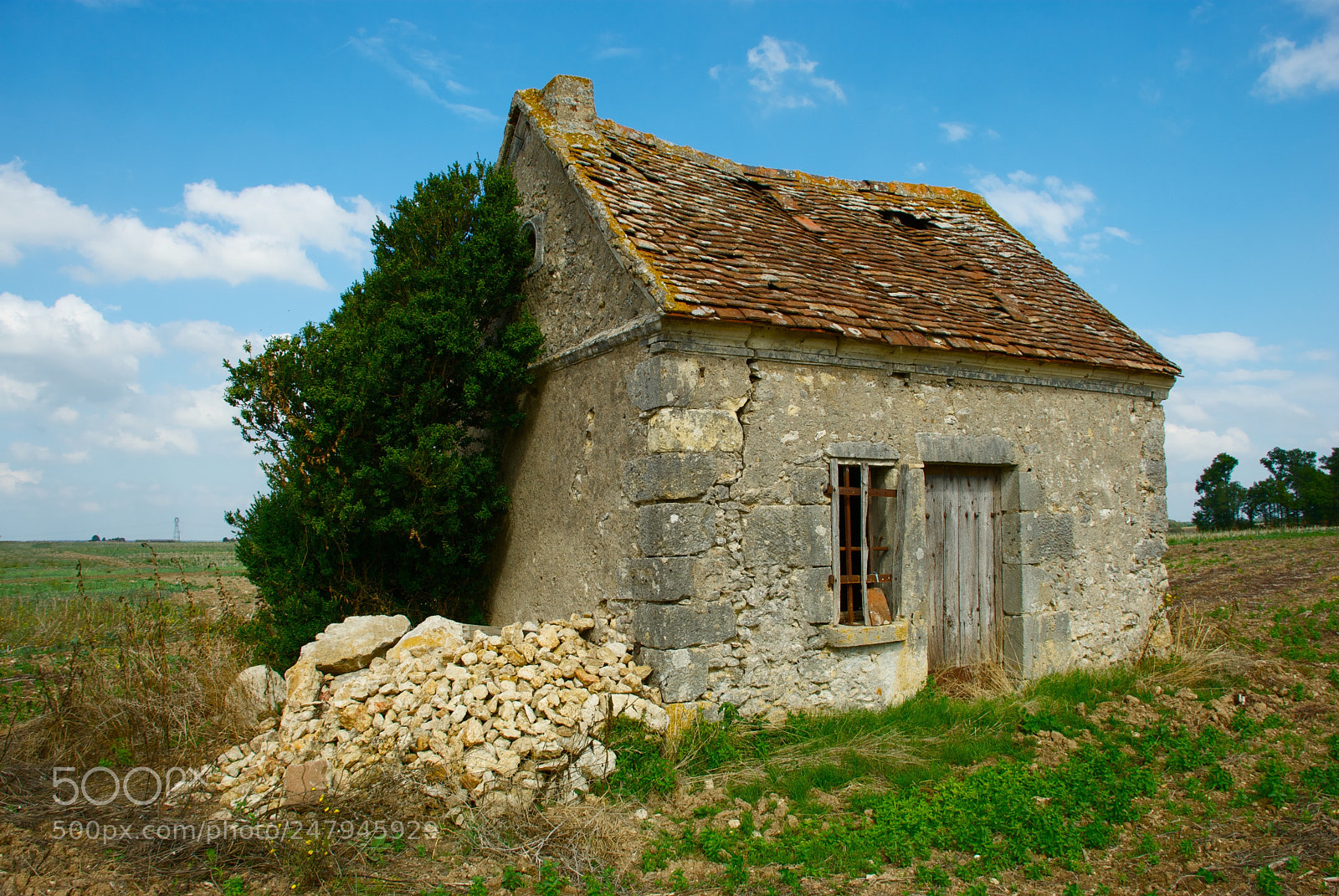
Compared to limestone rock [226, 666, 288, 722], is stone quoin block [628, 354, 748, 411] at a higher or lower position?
higher

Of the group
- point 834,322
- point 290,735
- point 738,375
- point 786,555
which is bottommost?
point 290,735

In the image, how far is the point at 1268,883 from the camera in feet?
12.8

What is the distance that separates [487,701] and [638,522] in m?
1.58

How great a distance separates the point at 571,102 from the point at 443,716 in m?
6.24

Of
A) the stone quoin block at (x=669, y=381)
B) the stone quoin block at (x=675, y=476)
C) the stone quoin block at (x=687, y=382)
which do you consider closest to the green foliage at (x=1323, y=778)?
the stone quoin block at (x=675, y=476)

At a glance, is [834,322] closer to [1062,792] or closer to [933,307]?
[933,307]

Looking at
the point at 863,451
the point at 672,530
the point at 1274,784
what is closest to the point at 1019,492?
the point at 863,451

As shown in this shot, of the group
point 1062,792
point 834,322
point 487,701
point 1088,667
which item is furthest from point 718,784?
point 1088,667

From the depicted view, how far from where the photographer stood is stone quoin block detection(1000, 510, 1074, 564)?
726cm

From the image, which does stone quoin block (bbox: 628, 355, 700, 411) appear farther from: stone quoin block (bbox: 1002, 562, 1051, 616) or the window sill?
stone quoin block (bbox: 1002, 562, 1051, 616)

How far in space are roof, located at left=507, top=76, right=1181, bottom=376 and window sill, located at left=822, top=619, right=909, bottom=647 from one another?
2.30m

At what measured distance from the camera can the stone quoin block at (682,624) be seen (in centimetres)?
544

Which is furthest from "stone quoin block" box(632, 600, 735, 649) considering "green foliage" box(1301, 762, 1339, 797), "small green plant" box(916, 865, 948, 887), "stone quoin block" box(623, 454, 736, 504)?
"green foliage" box(1301, 762, 1339, 797)

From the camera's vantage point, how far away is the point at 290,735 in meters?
4.98
